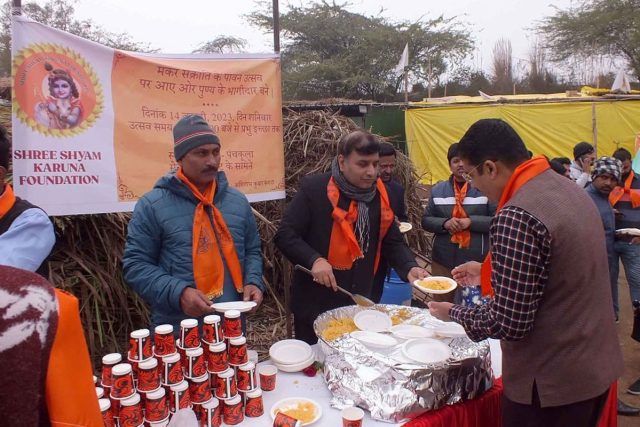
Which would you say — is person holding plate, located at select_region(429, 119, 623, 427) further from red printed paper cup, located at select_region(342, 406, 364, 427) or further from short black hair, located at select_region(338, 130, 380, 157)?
short black hair, located at select_region(338, 130, 380, 157)

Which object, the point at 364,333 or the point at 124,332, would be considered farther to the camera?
the point at 124,332

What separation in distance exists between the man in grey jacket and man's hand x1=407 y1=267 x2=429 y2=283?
1.19 metres

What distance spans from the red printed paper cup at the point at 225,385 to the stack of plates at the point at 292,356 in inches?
15.1

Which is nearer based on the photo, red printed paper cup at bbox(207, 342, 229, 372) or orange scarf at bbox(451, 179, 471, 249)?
red printed paper cup at bbox(207, 342, 229, 372)

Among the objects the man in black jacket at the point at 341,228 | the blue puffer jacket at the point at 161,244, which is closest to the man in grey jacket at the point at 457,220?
the man in black jacket at the point at 341,228

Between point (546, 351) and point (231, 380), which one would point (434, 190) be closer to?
point (546, 351)

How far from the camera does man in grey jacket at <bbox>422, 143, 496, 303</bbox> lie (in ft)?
11.6

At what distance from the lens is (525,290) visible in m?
1.37

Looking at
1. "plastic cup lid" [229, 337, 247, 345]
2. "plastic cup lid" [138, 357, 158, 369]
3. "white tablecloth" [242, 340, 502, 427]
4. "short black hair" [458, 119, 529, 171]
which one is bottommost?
"white tablecloth" [242, 340, 502, 427]

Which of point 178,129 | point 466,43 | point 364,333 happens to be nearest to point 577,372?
point 364,333

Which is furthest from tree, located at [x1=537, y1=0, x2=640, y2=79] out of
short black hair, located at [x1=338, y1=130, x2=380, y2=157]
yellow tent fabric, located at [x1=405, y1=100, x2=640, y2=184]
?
short black hair, located at [x1=338, y1=130, x2=380, y2=157]

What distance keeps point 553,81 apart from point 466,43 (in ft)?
17.2

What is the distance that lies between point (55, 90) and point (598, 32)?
22.1 metres

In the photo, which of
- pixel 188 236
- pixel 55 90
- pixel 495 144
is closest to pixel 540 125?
pixel 495 144
